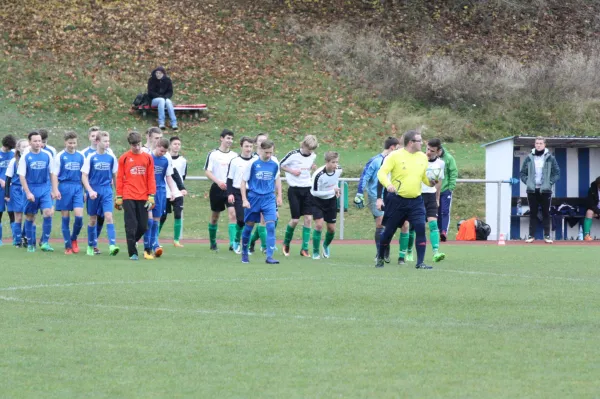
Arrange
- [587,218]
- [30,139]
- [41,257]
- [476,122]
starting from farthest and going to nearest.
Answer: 1. [476,122]
2. [587,218]
3. [30,139]
4. [41,257]

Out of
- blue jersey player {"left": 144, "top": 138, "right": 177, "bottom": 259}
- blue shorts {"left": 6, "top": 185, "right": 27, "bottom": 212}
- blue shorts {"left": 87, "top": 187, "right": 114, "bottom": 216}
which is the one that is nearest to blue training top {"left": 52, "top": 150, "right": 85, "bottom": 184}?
blue shorts {"left": 87, "top": 187, "right": 114, "bottom": 216}

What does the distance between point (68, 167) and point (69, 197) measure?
19.2 inches

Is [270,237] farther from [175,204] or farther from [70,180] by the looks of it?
[175,204]

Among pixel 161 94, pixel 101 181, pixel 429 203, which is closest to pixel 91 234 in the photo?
pixel 101 181

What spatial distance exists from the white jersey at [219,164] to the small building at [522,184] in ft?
24.0

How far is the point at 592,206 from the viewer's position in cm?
2444

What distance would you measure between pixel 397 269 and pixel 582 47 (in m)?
27.7

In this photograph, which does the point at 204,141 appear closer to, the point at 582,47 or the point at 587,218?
the point at 587,218

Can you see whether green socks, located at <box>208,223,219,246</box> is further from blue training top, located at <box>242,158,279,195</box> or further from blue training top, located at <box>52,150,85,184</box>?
blue training top, located at <box>242,158,279,195</box>

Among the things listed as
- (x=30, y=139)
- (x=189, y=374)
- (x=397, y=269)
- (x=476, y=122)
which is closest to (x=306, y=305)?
(x=189, y=374)

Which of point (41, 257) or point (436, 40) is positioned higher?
point (436, 40)

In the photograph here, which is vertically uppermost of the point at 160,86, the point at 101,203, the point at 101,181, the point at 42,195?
the point at 160,86

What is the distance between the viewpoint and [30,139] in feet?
60.9

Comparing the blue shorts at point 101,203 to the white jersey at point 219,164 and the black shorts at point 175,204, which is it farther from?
the black shorts at point 175,204
